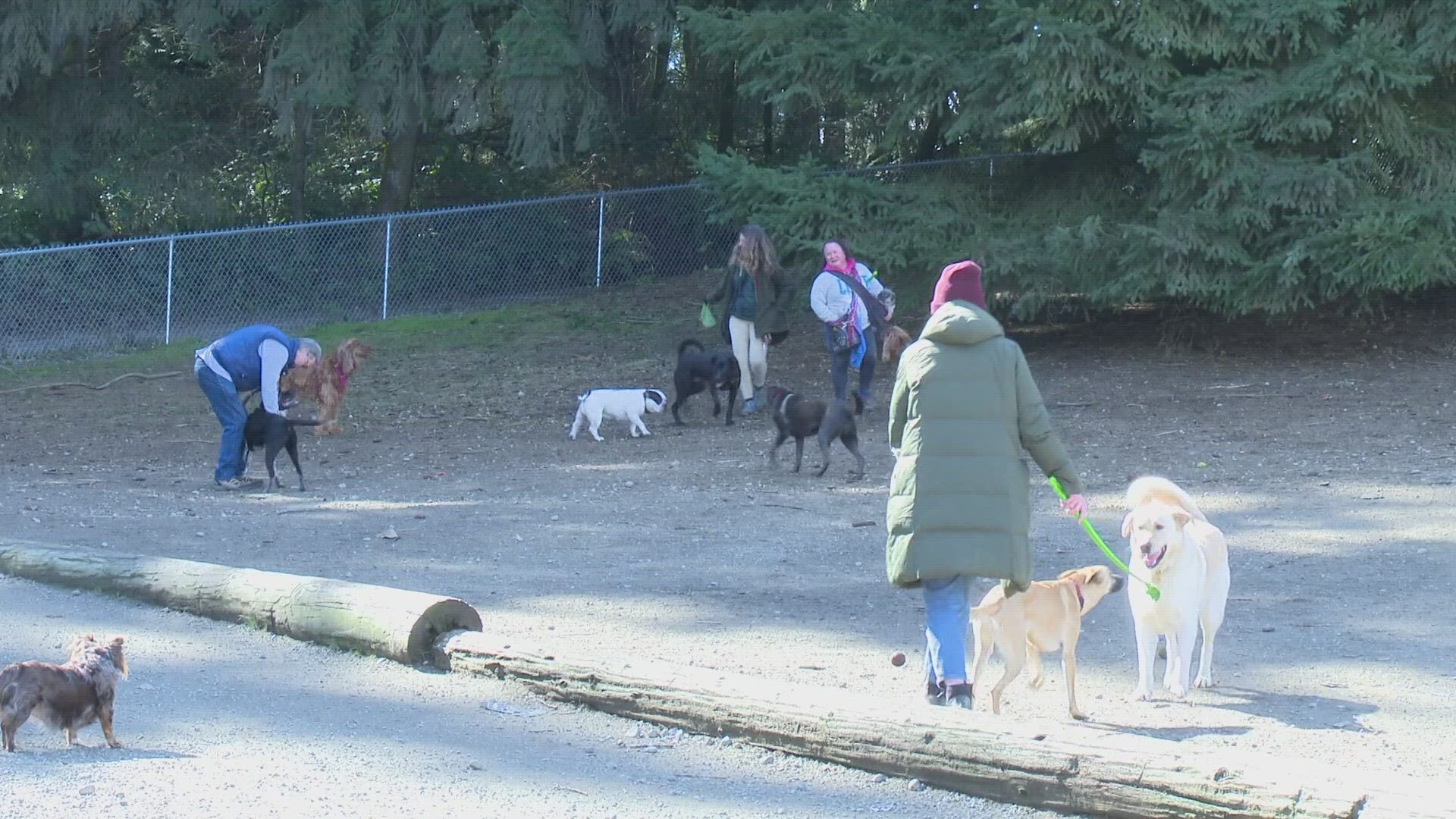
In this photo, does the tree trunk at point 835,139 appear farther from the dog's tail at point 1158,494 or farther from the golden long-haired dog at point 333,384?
the dog's tail at point 1158,494

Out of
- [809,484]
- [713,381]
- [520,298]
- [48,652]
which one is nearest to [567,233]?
[520,298]

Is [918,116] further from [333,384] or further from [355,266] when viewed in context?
[355,266]

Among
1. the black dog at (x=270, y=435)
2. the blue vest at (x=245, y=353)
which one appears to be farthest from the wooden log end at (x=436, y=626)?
the blue vest at (x=245, y=353)

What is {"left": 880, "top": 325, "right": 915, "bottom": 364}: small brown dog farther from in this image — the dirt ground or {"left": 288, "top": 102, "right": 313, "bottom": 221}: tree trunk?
{"left": 288, "top": 102, "right": 313, "bottom": 221}: tree trunk

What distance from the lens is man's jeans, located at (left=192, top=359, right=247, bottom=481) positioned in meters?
12.7

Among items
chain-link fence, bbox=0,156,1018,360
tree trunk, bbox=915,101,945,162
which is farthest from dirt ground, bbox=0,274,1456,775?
tree trunk, bbox=915,101,945,162

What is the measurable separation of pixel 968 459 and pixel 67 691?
11.4 feet

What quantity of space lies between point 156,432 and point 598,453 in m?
5.14

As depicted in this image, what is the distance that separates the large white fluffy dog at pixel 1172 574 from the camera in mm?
6305

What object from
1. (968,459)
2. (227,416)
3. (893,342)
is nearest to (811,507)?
(893,342)

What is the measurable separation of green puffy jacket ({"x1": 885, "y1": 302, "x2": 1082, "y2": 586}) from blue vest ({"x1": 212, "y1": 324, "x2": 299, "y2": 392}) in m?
7.85

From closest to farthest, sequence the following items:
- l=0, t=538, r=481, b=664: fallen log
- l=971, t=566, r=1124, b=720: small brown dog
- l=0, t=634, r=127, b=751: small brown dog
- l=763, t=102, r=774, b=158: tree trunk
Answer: l=0, t=634, r=127, b=751: small brown dog < l=971, t=566, r=1124, b=720: small brown dog < l=0, t=538, r=481, b=664: fallen log < l=763, t=102, r=774, b=158: tree trunk

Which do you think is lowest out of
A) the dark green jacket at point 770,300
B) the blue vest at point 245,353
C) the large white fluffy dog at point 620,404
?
the large white fluffy dog at point 620,404

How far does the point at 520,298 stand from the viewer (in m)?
23.9
